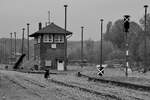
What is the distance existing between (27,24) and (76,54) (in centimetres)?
3679

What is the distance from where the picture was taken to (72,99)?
1614cm

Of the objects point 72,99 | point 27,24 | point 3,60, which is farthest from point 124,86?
point 3,60

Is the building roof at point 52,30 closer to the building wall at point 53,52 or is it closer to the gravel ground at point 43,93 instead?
the building wall at point 53,52

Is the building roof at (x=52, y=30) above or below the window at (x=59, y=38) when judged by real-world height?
above

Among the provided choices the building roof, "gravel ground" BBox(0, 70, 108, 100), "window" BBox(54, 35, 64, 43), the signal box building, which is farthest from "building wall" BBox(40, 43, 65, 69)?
"gravel ground" BBox(0, 70, 108, 100)

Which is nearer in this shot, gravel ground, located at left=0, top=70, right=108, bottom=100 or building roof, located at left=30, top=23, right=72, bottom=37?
gravel ground, located at left=0, top=70, right=108, bottom=100

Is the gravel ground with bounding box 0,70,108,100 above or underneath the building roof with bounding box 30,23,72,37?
underneath

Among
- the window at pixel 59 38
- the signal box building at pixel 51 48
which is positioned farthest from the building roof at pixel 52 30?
the window at pixel 59 38

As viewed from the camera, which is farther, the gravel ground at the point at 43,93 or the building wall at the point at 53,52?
the building wall at the point at 53,52

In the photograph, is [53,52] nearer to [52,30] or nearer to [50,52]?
[50,52]

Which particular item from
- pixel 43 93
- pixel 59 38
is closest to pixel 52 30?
pixel 59 38

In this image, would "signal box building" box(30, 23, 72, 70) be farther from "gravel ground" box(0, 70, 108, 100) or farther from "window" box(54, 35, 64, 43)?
"gravel ground" box(0, 70, 108, 100)

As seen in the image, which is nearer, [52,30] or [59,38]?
[59,38]

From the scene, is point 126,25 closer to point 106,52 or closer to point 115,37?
point 106,52
